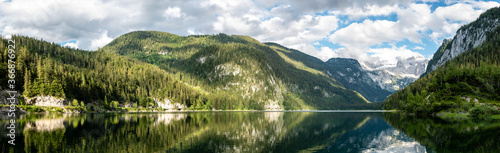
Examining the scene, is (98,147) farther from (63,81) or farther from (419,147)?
(63,81)

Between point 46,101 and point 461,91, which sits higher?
point 461,91

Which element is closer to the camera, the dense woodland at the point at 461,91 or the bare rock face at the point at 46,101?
the dense woodland at the point at 461,91

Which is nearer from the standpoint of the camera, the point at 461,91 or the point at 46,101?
the point at 461,91

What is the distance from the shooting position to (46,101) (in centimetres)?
13775

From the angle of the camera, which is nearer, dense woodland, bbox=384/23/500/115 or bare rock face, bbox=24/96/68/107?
dense woodland, bbox=384/23/500/115

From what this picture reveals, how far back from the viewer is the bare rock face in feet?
438

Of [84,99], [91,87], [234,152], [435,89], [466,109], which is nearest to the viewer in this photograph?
[234,152]

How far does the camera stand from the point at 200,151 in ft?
120

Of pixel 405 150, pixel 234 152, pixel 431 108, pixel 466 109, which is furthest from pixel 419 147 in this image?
pixel 431 108

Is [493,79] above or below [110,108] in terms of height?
above

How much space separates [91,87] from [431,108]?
18483cm

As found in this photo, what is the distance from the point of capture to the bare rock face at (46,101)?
134 metres

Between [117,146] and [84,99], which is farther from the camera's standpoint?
[84,99]

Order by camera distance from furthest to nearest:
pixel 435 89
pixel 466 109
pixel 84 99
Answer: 1. pixel 84 99
2. pixel 435 89
3. pixel 466 109
